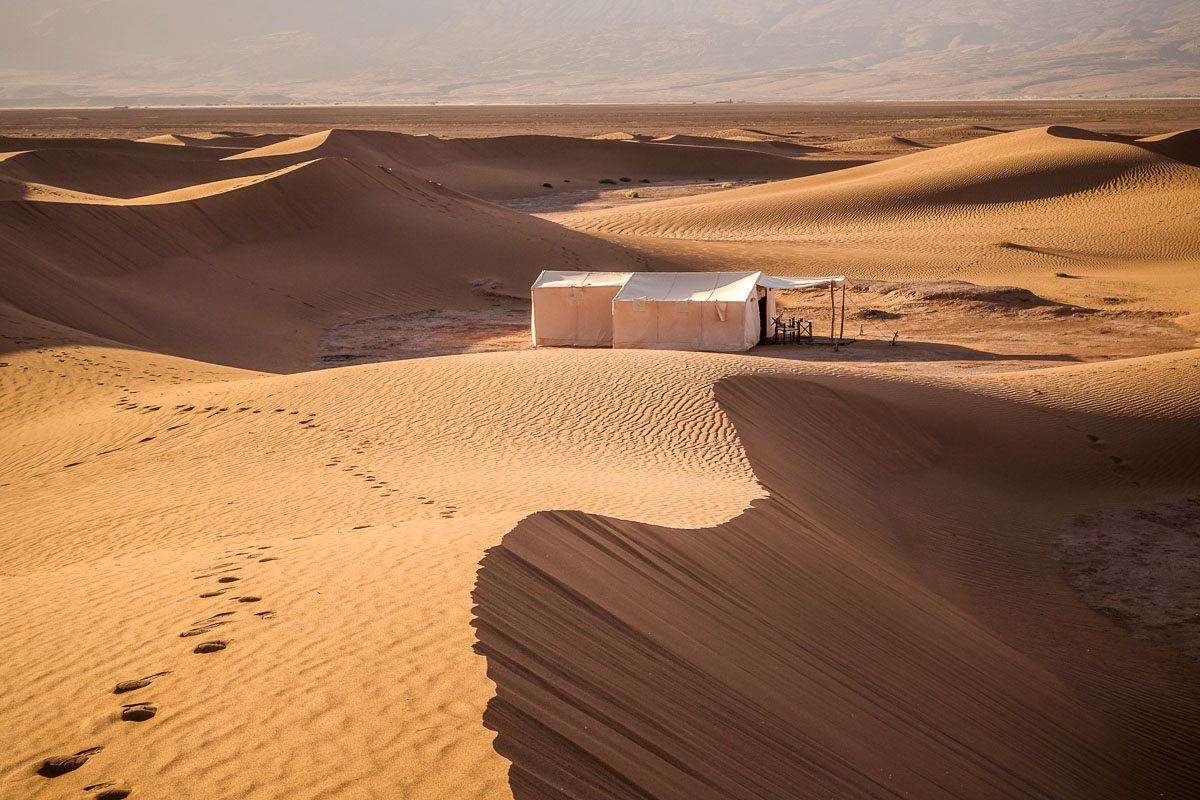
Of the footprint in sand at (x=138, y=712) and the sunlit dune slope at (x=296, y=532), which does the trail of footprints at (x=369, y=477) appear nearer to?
the sunlit dune slope at (x=296, y=532)

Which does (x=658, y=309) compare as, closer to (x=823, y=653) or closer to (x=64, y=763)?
(x=823, y=653)

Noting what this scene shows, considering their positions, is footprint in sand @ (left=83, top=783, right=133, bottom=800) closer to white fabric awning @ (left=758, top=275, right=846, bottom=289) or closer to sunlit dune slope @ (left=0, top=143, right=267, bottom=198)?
white fabric awning @ (left=758, top=275, right=846, bottom=289)

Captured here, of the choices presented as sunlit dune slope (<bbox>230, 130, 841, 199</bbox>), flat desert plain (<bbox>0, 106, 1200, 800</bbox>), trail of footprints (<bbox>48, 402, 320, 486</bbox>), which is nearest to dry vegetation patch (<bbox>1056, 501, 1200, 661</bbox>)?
flat desert plain (<bbox>0, 106, 1200, 800</bbox>)

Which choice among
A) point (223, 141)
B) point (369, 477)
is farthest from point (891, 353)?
point (223, 141)

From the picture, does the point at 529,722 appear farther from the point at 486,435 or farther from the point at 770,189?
the point at 770,189

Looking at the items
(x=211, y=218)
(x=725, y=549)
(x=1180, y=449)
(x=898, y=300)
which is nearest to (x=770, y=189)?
(x=898, y=300)

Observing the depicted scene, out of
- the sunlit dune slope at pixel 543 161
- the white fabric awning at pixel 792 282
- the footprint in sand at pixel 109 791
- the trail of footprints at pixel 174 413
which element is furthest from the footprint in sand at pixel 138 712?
the sunlit dune slope at pixel 543 161
